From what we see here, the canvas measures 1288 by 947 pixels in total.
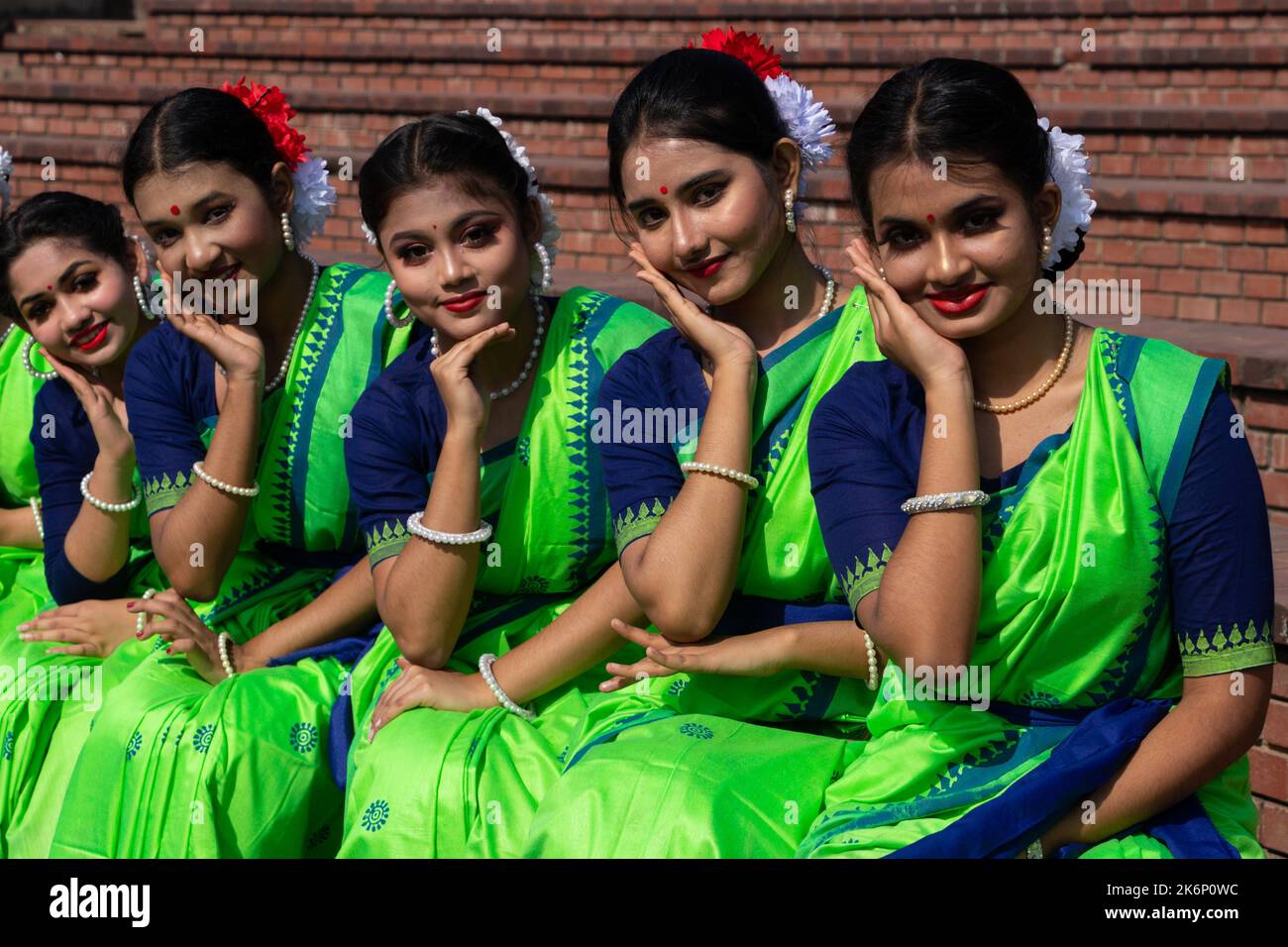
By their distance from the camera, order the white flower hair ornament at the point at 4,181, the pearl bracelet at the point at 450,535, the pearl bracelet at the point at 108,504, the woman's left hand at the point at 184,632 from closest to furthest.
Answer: the pearl bracelet at the point at 450,535, the woman's left hand at the point at 184,632, the pearl bracelet at the point at 108,504, the white flower hair ornament at the point at 4,181

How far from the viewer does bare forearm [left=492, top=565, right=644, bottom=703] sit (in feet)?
9.76

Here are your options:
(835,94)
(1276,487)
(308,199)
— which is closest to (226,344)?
(308,199)

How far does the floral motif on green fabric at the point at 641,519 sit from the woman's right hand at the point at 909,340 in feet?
1.66

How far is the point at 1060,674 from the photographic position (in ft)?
7.93

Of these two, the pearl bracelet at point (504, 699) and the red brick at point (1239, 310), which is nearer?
the pearl bracelet at point (504, 699)

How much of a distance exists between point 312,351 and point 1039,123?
1.69 m

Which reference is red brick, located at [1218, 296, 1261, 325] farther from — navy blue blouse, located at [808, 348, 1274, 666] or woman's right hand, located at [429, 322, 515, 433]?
woman's right hand, located at [429, 322, 515, 433]

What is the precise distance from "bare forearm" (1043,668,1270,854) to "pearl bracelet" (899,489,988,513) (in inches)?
16.7

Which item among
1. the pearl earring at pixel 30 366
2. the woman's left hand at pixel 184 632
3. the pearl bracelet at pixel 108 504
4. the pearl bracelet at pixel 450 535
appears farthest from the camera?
the pearl earring at pixel 30 366

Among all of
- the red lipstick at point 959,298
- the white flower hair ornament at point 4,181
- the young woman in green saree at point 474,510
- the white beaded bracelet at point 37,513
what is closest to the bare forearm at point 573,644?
the young woman in green saree at point 474,510

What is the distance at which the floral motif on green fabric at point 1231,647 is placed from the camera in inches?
91.7

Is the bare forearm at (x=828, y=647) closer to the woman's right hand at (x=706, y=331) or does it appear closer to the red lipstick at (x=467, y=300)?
the woman's right hand at (x=706, y=331)

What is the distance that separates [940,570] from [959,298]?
0.42 m
